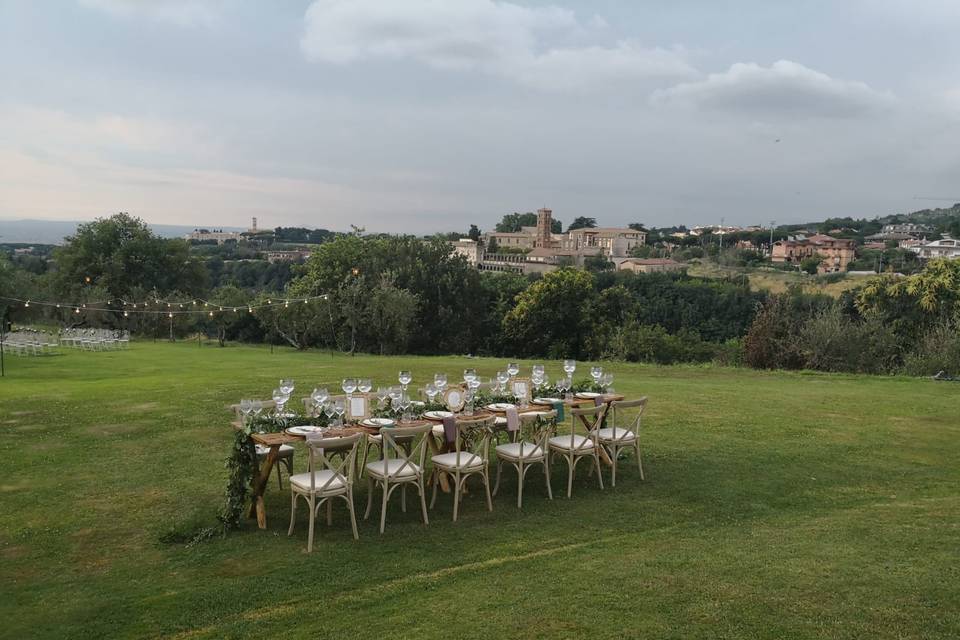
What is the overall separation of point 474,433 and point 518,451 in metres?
0.68

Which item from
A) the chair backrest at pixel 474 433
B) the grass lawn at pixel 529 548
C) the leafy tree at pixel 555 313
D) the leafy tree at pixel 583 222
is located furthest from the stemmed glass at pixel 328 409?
the leafy tree at pixel 583 222

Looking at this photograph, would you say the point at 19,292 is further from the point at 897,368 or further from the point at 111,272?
the point at 897,368

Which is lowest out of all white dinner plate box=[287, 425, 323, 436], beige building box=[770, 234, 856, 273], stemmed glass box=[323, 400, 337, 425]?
white dinner plate box=[287, 425, 323, 436]

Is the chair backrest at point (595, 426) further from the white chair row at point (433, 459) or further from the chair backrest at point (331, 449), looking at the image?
the chair backrest at point (331, 449)

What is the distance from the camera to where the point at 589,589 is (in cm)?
482

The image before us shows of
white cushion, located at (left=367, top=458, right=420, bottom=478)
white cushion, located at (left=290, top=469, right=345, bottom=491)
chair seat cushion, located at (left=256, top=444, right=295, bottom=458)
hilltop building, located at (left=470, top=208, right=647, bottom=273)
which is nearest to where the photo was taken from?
white cushion, located at (left=290, top=469, right=345, bottom=491)

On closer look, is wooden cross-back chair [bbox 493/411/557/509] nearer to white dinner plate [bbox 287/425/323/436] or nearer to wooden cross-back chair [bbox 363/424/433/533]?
wooden cross-back chair [bbox 363/424/433/533]

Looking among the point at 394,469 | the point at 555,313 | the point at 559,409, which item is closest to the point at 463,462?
the point at 394,469

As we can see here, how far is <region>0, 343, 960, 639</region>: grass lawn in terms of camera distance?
4414mm

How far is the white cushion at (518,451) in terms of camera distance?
268 inches

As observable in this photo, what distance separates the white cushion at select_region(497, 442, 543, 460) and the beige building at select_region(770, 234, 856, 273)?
9735 centimetres

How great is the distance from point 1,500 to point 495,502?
16.5 feet

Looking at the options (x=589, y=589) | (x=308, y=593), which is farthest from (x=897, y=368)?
(x=308, y=593)

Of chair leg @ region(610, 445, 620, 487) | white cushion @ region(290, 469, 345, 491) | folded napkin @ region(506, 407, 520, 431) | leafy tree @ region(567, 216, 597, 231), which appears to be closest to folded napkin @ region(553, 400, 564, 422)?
folded napkin @ region(506, 407, 520, 431)
